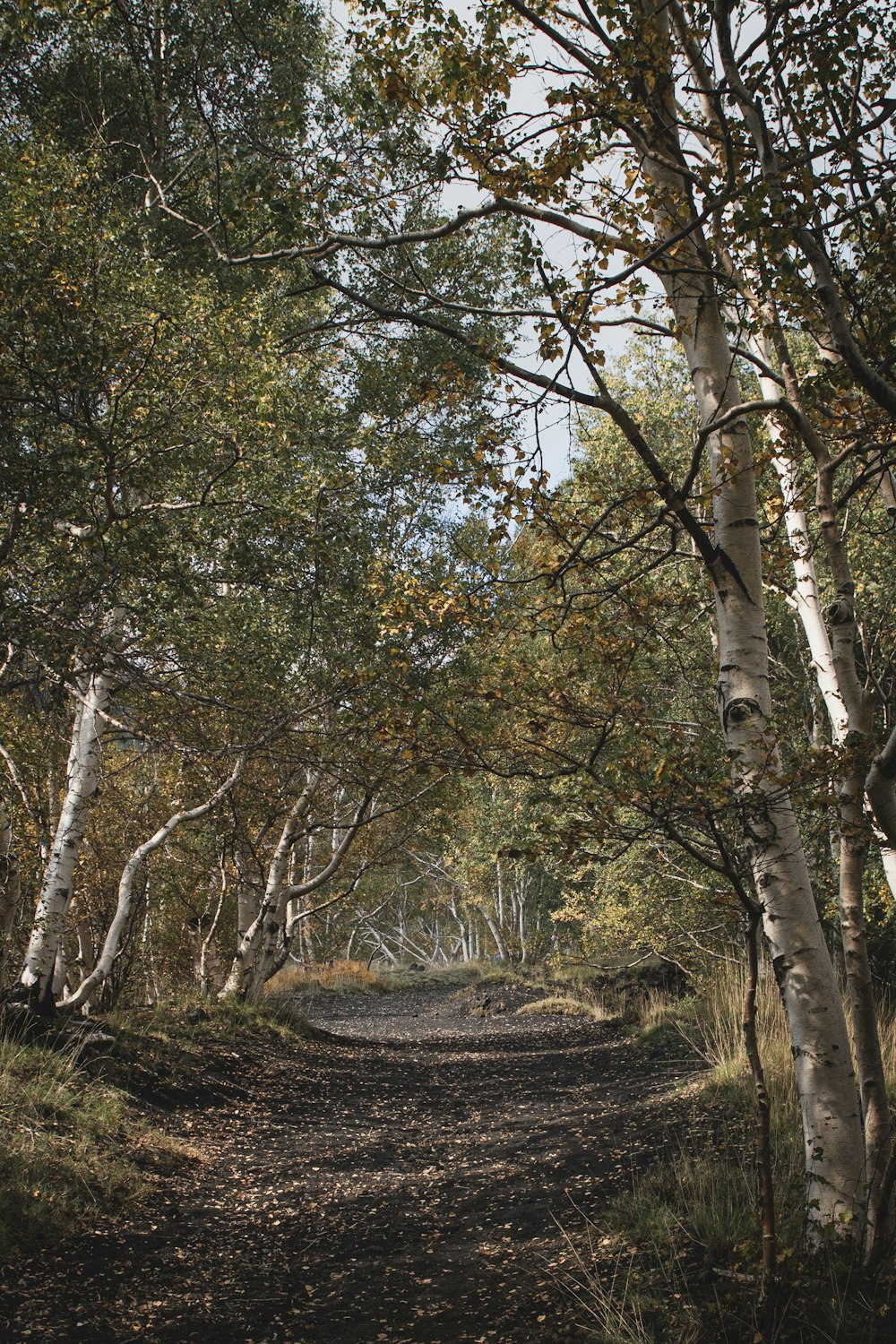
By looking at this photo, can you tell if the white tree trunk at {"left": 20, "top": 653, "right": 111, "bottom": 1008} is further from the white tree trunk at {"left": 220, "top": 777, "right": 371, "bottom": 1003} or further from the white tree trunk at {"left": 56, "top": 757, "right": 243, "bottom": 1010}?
the white tree trunk at {"left": 220, "top": 777, "right": 371, "bottom": 1003}

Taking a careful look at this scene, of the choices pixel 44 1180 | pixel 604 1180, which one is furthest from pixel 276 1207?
pixel 604 1180

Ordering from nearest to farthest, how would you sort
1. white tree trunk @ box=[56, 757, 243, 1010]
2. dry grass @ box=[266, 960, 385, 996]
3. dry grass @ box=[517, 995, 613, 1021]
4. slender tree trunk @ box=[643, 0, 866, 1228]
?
1. slender tree trunk @ box=[643, 0, 866, 1228]
2. white tree trunk @ box=[56, 757, 243, 1010]
3. dry grass @ box=[517, 995, 613, 1021]
4. dry grass @ box=[266, 960, 385, 996]

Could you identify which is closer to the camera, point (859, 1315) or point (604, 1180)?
point (859, 1315)

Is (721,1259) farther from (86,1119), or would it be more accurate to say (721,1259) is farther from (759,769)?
(86,1119)

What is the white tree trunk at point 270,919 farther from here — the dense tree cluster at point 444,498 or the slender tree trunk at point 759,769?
the slender tree trunk at point 759,769

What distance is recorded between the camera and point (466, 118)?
3572 mm

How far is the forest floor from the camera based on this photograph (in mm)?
3504

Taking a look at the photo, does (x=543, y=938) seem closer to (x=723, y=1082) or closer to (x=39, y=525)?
(x=723, y=1082)

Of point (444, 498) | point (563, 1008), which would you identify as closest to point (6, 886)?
point (444, 498)

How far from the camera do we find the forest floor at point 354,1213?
350 cm

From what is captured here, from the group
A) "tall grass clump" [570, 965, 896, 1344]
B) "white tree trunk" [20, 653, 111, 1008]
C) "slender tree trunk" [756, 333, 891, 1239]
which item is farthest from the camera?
"white tree trunk" [20, 653, 111, 1008]

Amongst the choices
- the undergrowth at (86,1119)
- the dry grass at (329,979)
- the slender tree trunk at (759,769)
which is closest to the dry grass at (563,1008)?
the dry grass at (329,979)

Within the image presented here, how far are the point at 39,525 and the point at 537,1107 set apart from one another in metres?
6.33

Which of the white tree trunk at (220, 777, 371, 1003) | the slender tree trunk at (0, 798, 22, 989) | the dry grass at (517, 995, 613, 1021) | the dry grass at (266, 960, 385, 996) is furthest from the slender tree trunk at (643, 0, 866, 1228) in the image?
the dry grass at (266, 960, 385, 996)
